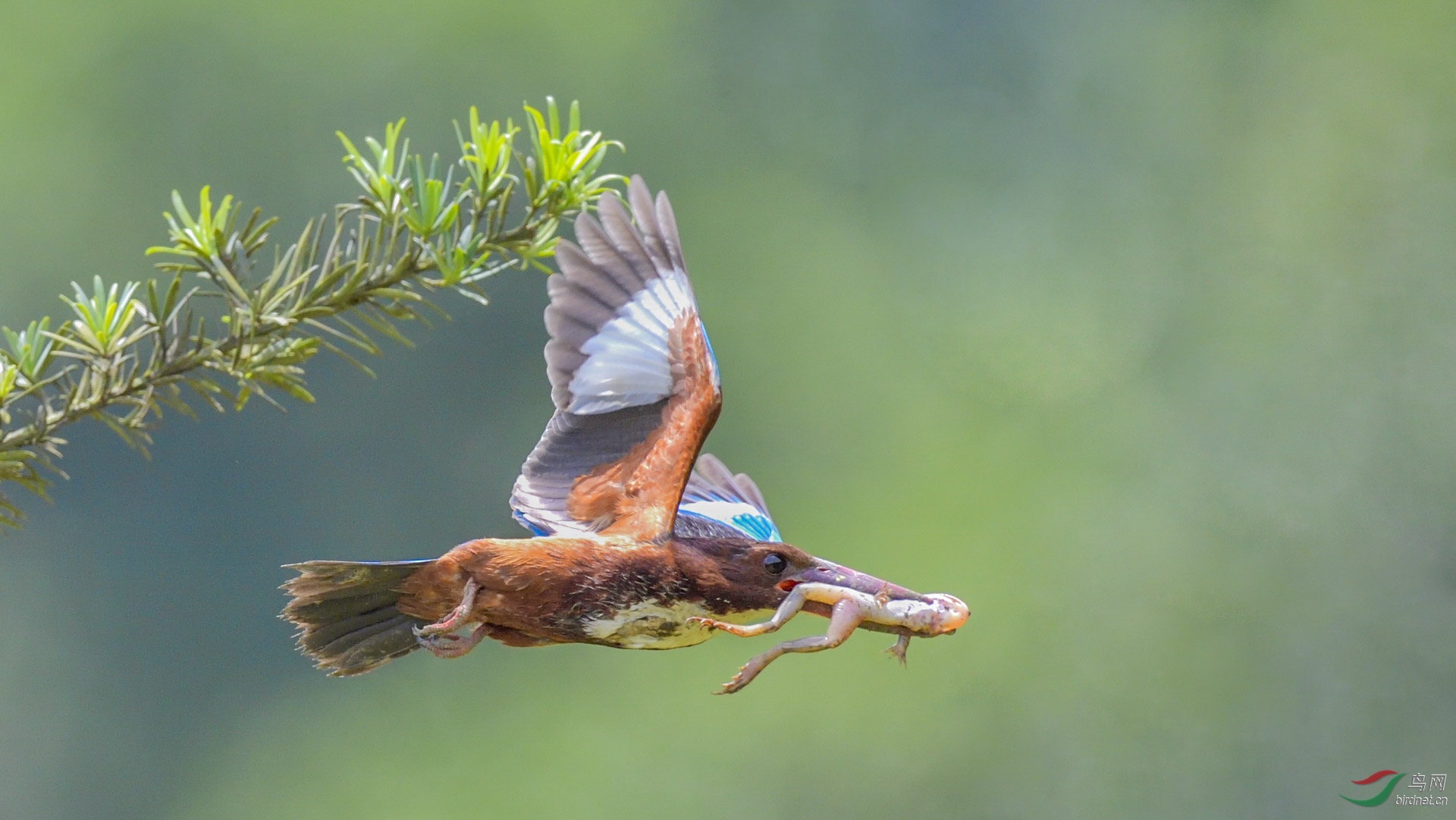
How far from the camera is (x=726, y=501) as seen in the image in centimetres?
221

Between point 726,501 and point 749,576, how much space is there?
749mm

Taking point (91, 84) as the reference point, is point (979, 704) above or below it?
below

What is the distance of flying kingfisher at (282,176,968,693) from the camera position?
145 centimetres

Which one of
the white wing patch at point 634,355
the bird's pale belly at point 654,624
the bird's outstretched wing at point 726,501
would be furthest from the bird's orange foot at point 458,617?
the bird's outstretched wing at point 726,501

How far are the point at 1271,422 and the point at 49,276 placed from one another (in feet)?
19.9

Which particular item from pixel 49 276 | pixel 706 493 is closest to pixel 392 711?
pixel 49 276

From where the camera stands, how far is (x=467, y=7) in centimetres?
866

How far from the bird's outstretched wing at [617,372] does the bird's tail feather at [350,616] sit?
21 cm

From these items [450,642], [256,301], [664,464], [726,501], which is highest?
[256,301]

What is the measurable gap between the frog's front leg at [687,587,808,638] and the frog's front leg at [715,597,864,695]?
0.03 feet

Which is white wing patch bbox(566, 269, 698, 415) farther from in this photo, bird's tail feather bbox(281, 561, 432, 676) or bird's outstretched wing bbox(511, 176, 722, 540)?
bird's tail feather bbox(281, 561, 432, 676)

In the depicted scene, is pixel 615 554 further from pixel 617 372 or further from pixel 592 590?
pixel 617 372

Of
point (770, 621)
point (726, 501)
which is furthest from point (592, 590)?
point (726, 501)

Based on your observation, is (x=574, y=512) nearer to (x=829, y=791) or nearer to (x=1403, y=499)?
(x=829, y=791)
